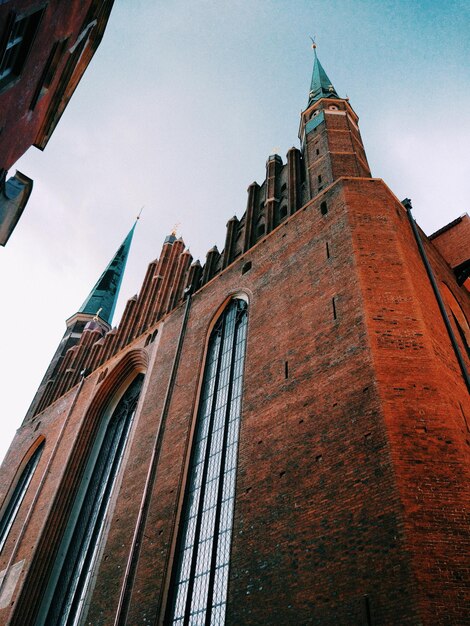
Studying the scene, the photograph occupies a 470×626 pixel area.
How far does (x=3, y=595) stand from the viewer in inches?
465

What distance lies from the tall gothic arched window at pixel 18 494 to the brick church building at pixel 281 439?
98 mm

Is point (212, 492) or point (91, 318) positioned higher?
point (91, 318)

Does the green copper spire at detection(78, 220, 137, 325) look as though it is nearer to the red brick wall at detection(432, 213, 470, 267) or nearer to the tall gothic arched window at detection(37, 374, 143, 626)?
the tall gothic arched window at detection(37, 374, 143, 626)

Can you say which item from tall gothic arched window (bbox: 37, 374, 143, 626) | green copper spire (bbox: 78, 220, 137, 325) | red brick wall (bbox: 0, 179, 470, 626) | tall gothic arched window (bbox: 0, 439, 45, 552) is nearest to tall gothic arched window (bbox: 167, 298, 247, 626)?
red brick wall (bbox: 0, 179, 470, 626)

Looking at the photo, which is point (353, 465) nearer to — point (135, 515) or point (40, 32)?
point (135, 515)

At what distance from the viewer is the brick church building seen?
5.77 metres

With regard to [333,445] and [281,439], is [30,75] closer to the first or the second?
[281,439]

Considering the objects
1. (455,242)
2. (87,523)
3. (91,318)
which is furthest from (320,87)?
(87,523)

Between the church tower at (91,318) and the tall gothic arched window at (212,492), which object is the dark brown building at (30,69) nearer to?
the tall gothic arched window at (212,492)

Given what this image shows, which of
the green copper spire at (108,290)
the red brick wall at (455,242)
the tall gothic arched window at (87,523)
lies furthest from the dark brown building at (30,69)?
the green copper spire at (108,290)

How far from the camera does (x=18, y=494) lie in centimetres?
1572

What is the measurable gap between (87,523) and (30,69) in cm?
1020

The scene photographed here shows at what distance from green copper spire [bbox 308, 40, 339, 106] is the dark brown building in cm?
930

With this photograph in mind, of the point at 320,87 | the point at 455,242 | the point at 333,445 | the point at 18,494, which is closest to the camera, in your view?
the point at 333,445
